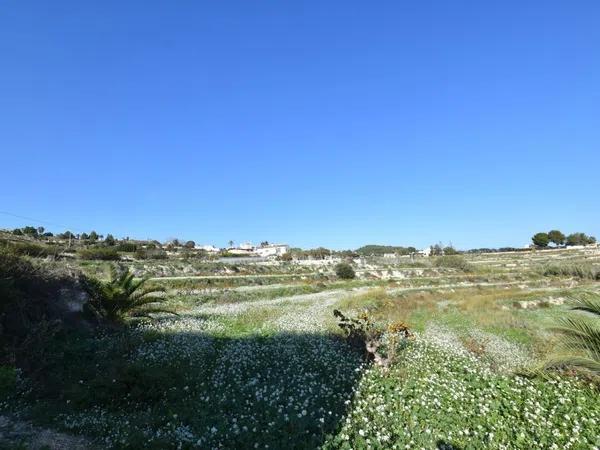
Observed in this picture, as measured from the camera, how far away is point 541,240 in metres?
142

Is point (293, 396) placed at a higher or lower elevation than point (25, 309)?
lower

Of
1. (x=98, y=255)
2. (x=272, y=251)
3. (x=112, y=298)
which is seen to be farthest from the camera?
(x=272, y=251)

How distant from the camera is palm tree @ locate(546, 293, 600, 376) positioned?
795 centimetres

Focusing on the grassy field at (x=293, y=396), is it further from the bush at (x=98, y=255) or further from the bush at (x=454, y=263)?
the bush at (x=454, y=263)

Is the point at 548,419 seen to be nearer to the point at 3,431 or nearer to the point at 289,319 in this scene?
the point at 3,431

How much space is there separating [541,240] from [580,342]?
513 ft

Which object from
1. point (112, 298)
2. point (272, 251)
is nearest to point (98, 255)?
point (112, 298)

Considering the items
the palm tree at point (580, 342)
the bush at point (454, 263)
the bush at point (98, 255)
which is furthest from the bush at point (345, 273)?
the palm tree at point (580, 342)

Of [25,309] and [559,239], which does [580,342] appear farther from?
[559,239]

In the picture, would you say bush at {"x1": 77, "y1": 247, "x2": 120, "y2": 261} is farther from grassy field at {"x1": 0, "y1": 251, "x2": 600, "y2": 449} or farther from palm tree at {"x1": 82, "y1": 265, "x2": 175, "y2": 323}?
grassy field at {"x1": 0, "y1": 251, "x2": 600, "y2": 449}

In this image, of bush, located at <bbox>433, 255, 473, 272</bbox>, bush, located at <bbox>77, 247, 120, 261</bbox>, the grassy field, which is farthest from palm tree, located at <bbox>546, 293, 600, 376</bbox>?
bush, located at <bbox>433, 255, 473, 272</bbox>

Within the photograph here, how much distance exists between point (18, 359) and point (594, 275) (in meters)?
63.5

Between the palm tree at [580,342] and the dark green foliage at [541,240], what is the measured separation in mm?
155911

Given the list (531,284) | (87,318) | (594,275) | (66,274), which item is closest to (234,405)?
(87,318)
